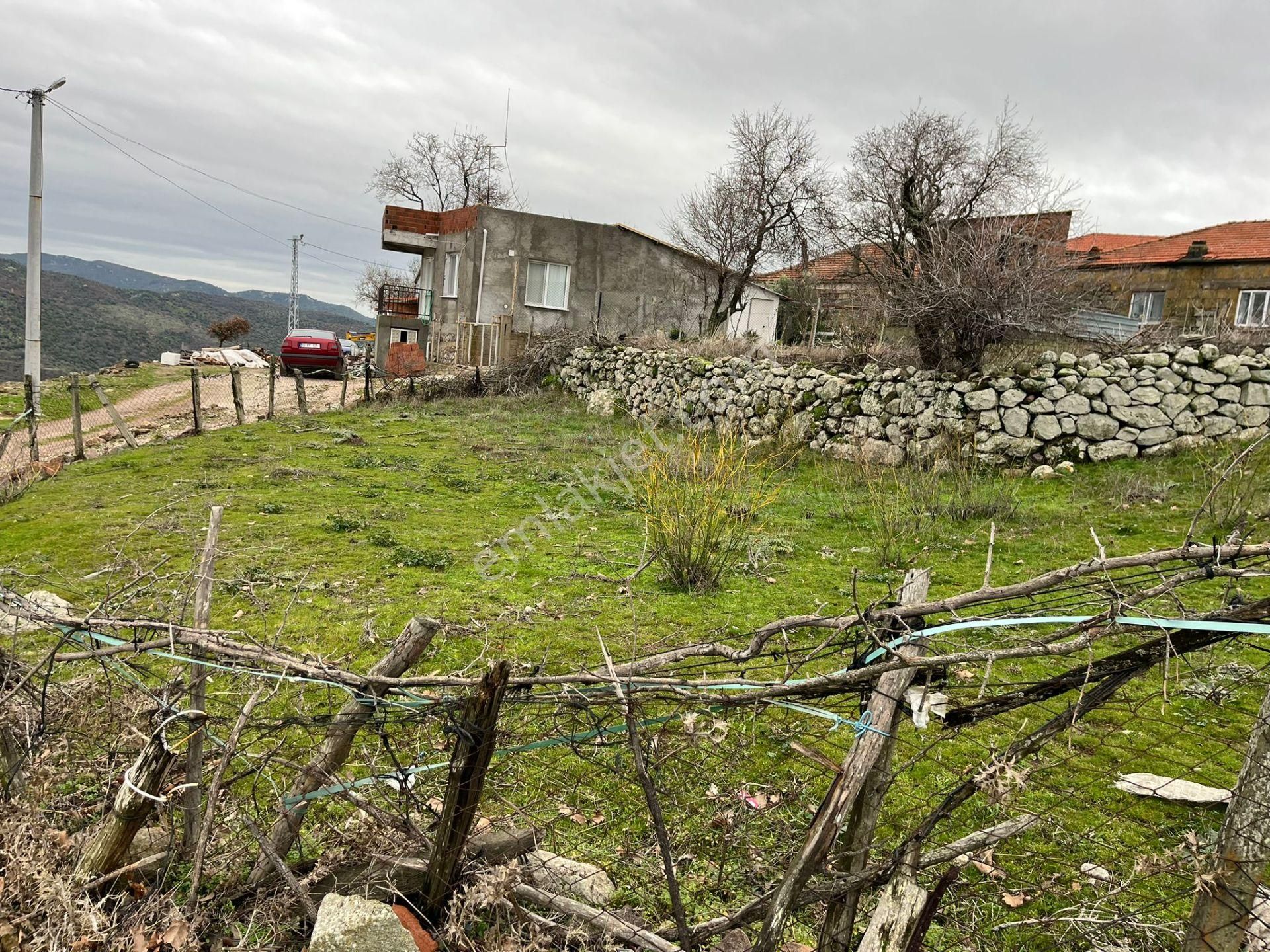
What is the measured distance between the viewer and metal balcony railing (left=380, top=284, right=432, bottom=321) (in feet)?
95.5

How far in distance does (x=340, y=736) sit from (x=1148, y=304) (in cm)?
3029

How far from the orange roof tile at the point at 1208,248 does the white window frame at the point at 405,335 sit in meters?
22.5

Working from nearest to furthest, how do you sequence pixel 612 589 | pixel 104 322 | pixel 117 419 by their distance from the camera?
pixel 612 589 → pixel 117 419 → pixel 104 322

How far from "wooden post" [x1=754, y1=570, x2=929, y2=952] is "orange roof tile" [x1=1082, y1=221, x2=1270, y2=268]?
26.0m

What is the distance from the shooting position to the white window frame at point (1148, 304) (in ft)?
84.8

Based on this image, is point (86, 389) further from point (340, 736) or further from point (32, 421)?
point (340, 736)

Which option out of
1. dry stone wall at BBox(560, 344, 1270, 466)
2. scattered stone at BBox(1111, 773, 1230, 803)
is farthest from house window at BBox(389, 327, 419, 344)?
scattered stone at BBox(1111, 773, 1230, 803)

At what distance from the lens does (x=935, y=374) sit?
470 inches

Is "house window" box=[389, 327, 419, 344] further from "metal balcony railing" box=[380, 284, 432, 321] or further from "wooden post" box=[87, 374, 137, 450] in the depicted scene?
"wooden post" box=[87, 374, 137, 450]

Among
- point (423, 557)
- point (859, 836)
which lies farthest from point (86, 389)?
point (859, 836)

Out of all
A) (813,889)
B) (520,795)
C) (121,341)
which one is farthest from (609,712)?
(121,341)

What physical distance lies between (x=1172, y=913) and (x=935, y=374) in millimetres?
9873

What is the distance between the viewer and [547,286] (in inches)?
977

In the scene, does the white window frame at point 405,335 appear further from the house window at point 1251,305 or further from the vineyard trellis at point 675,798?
the vineyard trellis at point 675,798
